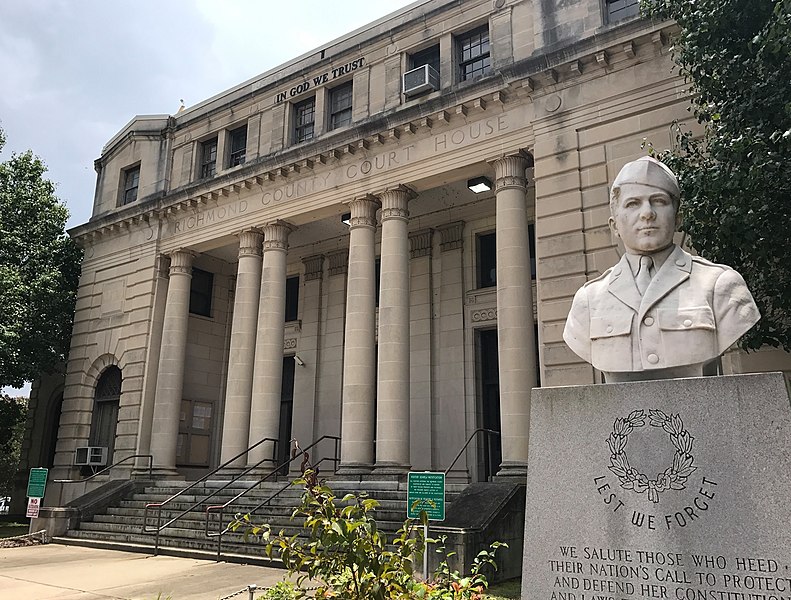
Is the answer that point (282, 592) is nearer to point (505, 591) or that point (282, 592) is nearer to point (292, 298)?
point (505, 591)

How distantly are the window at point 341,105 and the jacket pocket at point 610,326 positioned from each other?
16351 millimetres

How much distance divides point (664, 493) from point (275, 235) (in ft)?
56.1

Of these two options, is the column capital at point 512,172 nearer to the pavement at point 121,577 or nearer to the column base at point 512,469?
the column base at point 512,469

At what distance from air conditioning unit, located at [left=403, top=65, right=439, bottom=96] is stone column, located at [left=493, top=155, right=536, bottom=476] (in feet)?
10.5

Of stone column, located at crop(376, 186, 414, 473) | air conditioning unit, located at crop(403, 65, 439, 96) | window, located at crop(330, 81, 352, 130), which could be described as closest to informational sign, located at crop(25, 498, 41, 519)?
stone column, located at crop(376, 186, 414, 473)

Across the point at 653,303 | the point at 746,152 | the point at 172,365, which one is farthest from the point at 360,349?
the point at 653,303

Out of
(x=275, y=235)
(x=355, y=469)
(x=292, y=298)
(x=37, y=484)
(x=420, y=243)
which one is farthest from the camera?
(x=292, y=298)

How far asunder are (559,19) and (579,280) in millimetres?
6492

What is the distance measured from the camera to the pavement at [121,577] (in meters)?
10.3

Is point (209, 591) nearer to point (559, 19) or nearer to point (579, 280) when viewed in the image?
point (579, 280)

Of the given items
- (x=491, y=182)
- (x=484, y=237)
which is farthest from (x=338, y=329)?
(x=491, y=182)

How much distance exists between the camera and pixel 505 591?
10.5 metres

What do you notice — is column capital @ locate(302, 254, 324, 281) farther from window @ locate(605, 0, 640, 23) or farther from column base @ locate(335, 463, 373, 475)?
window @ locate(605, 0, 640, 23)

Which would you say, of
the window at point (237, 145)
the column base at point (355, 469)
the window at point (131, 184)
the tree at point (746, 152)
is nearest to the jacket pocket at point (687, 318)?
the tree at point (746, 152)
